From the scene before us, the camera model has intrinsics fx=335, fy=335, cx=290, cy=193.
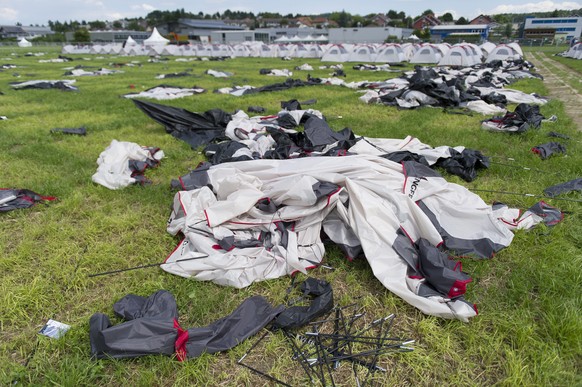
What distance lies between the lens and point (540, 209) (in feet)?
11.7

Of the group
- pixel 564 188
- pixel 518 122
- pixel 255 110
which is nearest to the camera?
pixel 564 188

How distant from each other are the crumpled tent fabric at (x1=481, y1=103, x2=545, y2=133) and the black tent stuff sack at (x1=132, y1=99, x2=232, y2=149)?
5571 mm

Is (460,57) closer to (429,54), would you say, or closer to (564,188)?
(429,54)

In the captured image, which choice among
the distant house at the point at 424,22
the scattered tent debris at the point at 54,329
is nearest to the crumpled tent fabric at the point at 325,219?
the scattered tent debris at the point at 54,329

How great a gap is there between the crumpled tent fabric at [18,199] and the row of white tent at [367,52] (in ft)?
82.9

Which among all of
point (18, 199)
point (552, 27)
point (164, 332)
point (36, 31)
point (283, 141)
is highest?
point (36, 31)

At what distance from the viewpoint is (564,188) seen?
420cm

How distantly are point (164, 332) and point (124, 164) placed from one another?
348cm

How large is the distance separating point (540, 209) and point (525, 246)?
24.9 inches

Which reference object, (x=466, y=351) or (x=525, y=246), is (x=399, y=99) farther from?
(x=466, y=351)

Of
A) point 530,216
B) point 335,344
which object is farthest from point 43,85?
point 530,216

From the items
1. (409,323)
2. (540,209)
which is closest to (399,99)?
(540,209)

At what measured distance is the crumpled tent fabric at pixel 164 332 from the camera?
2.13 meters

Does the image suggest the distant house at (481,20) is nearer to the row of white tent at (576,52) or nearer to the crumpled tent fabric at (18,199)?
the row of white tent at (576,52)
